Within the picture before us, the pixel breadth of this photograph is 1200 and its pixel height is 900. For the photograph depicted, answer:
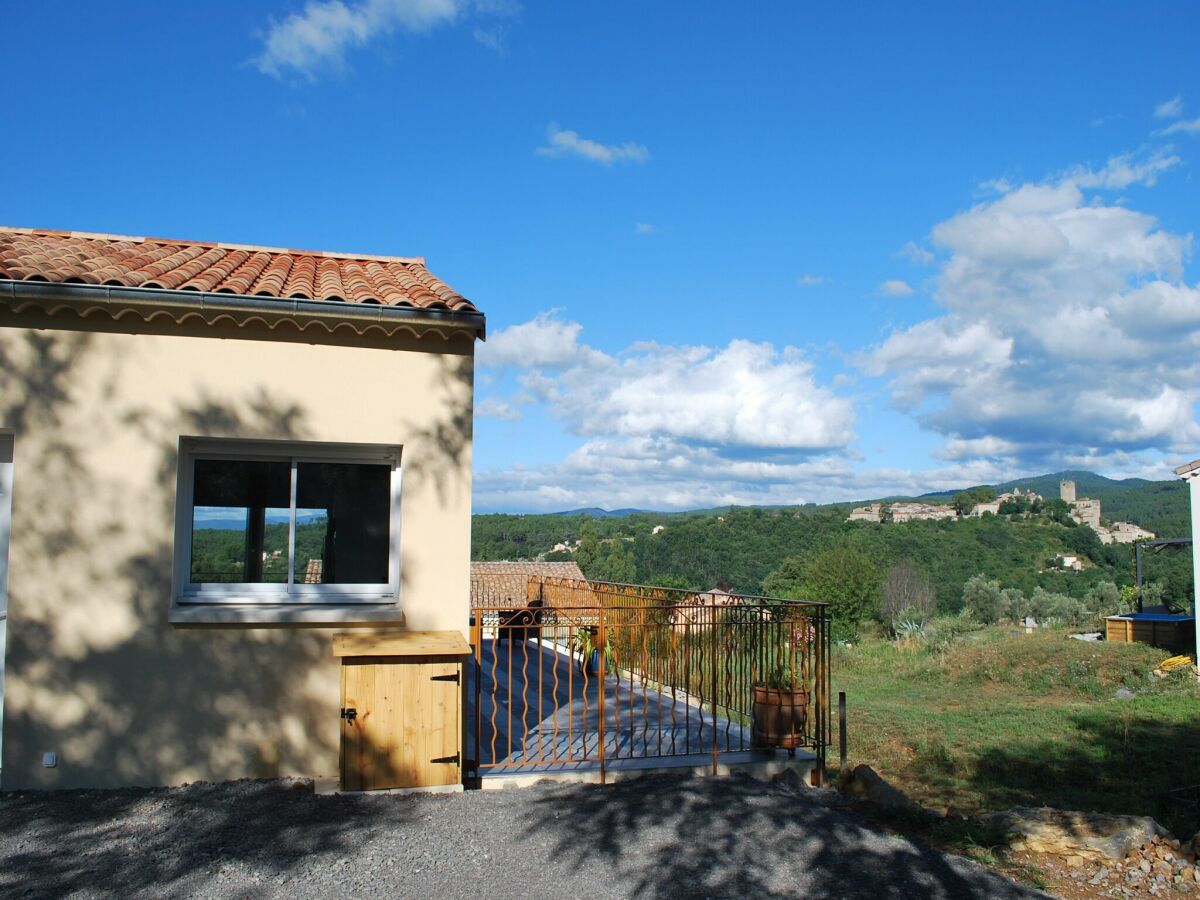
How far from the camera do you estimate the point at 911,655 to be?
25.3m

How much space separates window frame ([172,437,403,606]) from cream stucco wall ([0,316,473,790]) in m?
0.16

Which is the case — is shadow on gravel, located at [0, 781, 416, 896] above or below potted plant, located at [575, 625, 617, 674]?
below

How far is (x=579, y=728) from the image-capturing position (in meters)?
8.32

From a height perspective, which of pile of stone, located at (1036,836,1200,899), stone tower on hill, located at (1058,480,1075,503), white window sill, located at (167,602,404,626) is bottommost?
pile of stone, located at (1036,836,1200,899)

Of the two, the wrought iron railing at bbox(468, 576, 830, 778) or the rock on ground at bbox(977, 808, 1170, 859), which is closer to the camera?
the rock on ground at bbox(977, 808, 1170, 859)

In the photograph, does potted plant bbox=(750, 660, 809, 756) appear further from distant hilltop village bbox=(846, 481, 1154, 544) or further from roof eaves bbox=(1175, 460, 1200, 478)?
distant hilltop village bbox=(846, 481, 1154, 544)

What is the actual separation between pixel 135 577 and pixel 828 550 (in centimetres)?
5119

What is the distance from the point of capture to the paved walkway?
22.8ft

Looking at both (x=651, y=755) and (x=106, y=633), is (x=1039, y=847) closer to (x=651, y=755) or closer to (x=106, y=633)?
(x=651, y=755)

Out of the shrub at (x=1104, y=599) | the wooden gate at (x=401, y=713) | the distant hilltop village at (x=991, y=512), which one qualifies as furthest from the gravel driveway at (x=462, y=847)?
the distant hilltop village at (x=991, y=512)

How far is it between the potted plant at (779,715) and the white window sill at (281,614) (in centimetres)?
304

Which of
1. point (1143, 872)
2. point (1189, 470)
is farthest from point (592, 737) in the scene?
point (1189, 470)

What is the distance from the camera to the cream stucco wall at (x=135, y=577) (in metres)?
6.24

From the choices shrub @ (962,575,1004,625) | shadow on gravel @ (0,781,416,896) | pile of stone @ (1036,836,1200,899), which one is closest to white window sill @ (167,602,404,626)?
shadow on gravel @ (0,781,416,896)
